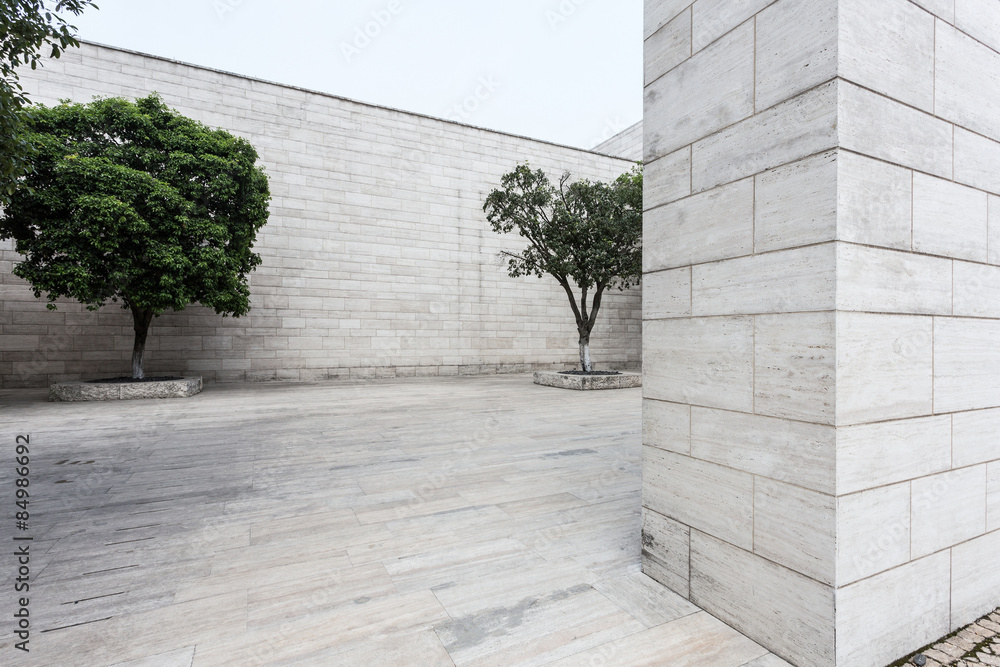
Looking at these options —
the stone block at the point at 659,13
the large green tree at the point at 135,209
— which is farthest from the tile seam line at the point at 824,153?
Answer: the large green tree at the point at 135,209

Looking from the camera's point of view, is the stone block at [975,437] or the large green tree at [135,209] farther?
the large green tree at [135,209]

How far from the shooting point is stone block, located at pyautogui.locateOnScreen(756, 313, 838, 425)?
1.71 metres

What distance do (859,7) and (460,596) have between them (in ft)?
9.59

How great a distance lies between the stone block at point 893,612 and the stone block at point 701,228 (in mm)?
1370

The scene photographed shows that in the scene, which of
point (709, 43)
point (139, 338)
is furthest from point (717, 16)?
point (139, 338)

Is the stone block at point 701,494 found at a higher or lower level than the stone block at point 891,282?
lower

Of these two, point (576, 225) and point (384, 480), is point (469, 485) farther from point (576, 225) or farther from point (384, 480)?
point (576, 225)

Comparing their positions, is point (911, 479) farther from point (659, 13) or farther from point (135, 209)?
point (135, 209)

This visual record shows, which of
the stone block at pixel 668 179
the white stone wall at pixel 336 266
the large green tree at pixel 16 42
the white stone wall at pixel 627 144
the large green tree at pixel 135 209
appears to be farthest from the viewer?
the white stone wall at pixel 627 144

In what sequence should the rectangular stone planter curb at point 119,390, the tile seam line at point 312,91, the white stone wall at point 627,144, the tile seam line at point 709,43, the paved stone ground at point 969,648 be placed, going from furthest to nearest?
1. the white stone wall at point 627,144
2. the tile seam line at point 312,91
3. the rectangular stone planter curb at point 119,390
4. the tile seam line at point 709,43
5. the paved stone ground at point 969,648

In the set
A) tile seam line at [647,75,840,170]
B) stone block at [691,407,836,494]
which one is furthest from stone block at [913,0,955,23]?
stone block at [691,407,836,494]

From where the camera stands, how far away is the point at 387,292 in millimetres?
13844

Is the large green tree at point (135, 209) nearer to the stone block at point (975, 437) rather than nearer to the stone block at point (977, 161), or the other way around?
the stone block at point (977, 161)

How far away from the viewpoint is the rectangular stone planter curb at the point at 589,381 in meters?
11.4
